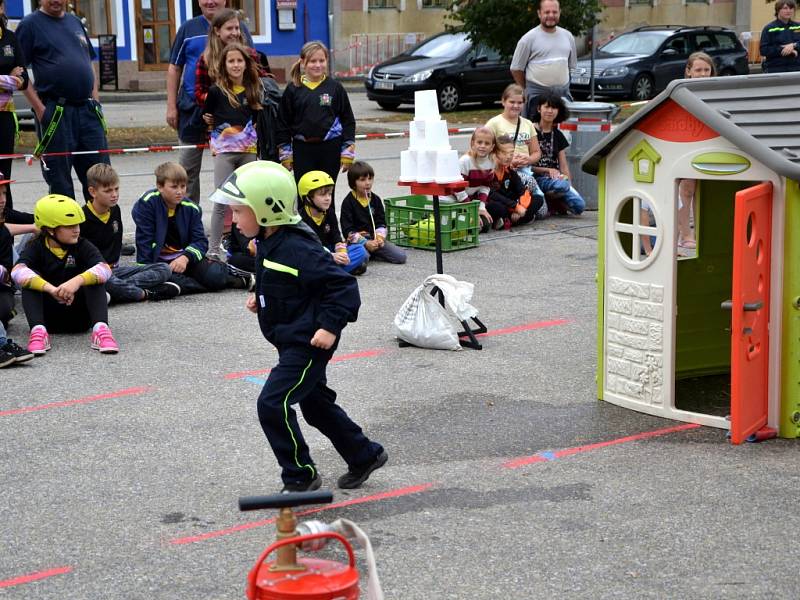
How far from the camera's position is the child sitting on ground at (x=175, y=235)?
9.48 m

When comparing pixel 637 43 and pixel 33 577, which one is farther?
pixel 637 43

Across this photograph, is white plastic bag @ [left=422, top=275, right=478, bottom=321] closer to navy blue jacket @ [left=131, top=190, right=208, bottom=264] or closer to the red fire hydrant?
navy blue jacket @ [left=131, top=190, right=208, bottom=264]

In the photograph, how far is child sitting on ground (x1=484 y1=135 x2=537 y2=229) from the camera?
12438mm

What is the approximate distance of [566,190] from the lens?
13422 mm

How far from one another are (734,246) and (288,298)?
203 cm

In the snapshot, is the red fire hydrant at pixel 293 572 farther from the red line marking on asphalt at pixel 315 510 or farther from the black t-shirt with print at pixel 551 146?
the black t-shirt with print at pixel 551 146

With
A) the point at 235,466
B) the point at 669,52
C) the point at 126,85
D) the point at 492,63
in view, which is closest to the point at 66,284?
the point at 235,466

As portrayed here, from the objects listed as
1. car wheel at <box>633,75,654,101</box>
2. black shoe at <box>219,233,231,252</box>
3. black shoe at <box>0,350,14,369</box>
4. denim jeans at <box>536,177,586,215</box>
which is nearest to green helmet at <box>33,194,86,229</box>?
black shoe at <box>0,350,14,369</box>

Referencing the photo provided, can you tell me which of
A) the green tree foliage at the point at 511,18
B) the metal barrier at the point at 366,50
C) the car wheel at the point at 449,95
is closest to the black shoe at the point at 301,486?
the green tree foliage at the point at 511,18

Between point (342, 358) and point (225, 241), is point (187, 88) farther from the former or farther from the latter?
point (342, 358)

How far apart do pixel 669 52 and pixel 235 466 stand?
2492cm

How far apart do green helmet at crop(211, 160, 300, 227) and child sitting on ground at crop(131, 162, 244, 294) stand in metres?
4.27

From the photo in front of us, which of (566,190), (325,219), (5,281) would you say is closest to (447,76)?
(566,190)

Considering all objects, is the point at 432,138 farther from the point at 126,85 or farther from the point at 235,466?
the point at 126,85
